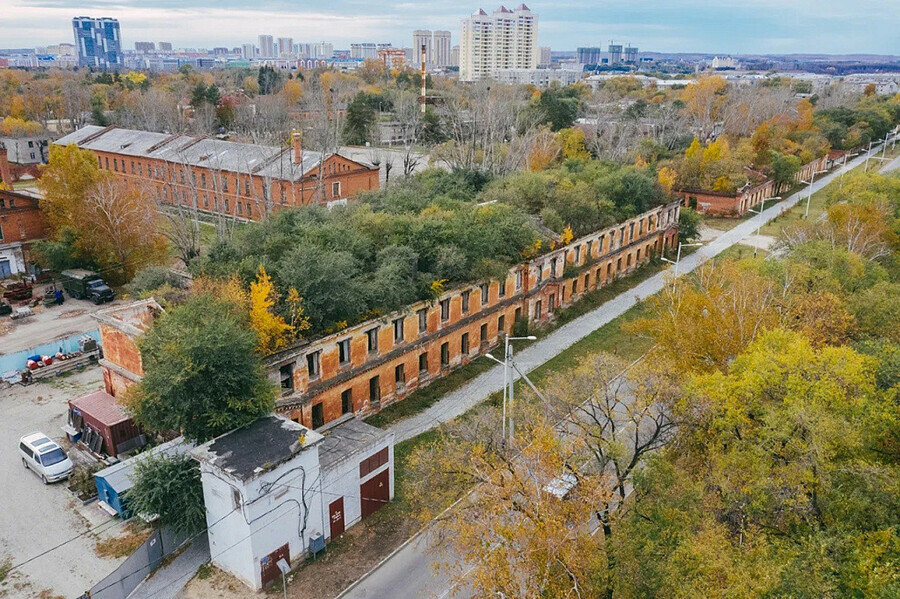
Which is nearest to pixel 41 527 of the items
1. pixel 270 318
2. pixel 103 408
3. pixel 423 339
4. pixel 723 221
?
pixel 103 408

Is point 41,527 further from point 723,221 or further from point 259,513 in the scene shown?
point 723,221

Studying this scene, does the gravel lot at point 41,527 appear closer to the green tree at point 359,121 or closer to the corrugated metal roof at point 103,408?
the corrugated metal roof at point 103,408

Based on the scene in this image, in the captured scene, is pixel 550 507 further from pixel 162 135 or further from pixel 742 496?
pixel 162 135

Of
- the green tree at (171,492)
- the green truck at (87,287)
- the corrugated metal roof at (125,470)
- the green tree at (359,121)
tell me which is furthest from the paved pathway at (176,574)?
the green tree at (359,121)

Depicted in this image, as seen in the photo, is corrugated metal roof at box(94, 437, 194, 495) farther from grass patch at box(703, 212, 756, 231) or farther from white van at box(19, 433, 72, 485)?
grass patch at box(703, 212, 756, 231)

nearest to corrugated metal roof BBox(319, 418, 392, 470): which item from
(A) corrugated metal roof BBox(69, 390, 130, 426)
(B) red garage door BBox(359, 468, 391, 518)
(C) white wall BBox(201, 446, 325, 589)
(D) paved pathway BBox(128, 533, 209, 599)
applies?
(C) white wall BBox(201, 446, 325, 589)

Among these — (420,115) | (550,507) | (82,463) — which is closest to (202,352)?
(82,463)

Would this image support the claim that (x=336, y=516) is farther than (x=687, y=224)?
No
